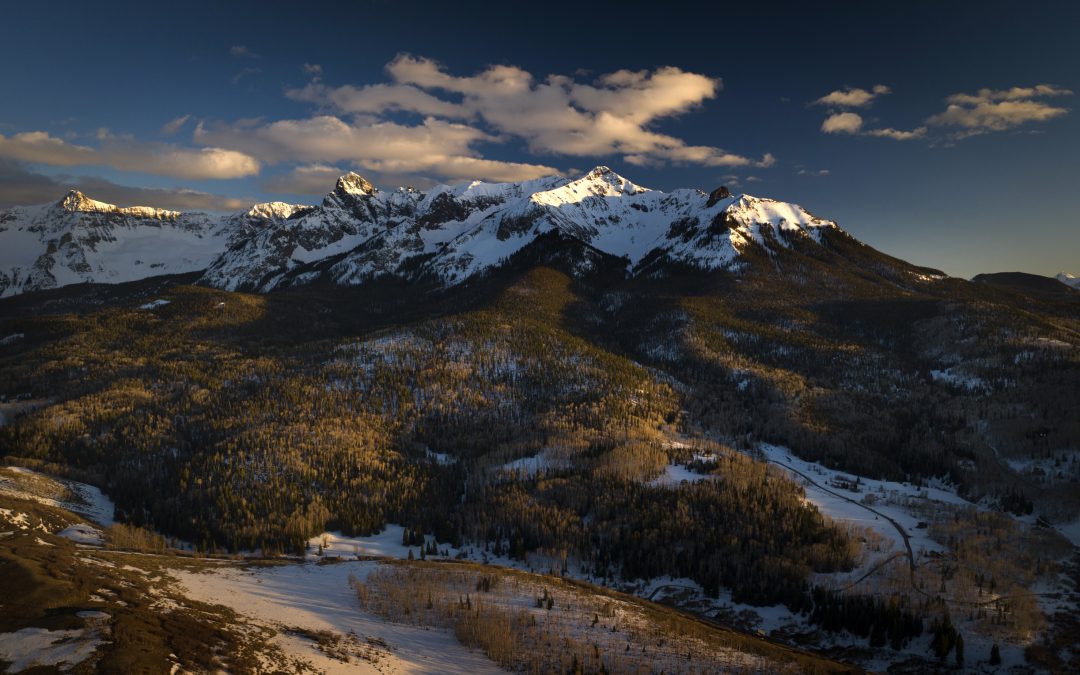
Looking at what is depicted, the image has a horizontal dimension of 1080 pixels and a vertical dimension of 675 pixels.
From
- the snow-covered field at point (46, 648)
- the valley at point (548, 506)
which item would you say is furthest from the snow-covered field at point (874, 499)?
the snow-covered field at point (46, 648)

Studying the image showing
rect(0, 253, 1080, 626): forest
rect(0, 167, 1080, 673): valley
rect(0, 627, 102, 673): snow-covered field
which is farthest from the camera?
rect(0, 253, 1080, 626): forest

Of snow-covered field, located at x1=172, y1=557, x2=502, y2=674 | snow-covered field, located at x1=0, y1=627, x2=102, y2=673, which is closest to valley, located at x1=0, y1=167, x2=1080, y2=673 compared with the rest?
snow-covered field, located at x1=0, y1=627, x2=102, y2=673

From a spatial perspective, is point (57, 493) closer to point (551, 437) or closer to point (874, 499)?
point (551, 437)

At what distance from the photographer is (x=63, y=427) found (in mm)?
130500

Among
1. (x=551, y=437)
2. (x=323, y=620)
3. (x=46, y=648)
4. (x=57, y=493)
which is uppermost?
(x=551, y=437)

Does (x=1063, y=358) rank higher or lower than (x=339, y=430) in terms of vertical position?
higher

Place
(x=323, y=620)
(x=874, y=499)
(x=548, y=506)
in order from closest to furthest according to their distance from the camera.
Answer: (x=323, y=620) → (x=548, y=506) → (x=874, y=499)

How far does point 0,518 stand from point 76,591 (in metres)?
41.6

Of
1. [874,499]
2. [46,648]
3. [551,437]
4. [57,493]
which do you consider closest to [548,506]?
[551,437]

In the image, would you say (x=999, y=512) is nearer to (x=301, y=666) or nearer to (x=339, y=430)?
(x=301, y=666)

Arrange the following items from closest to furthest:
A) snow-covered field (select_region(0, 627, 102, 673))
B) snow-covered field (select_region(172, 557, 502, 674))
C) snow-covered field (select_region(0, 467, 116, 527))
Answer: snow-covered field (select_region(0, 627, 102, 673))
snow-covered field (select_region(172, 557, 502, 674))
snow-covered field (select_region(0, 467, 116, 527))

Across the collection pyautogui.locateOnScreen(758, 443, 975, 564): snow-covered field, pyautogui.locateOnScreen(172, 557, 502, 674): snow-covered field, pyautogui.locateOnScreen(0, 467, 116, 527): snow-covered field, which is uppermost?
pyautogui.locateOnScreen(758, 443, 975, 564): snow-covered field

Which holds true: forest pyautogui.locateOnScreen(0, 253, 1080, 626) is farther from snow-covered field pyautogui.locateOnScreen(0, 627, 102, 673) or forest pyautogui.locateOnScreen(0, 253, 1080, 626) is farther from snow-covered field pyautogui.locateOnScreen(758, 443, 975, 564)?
snow-covered field pyautogui.locateOnScreen(0, 627, 102, 673)

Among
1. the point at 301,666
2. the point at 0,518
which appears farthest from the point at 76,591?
the point at 0,518
